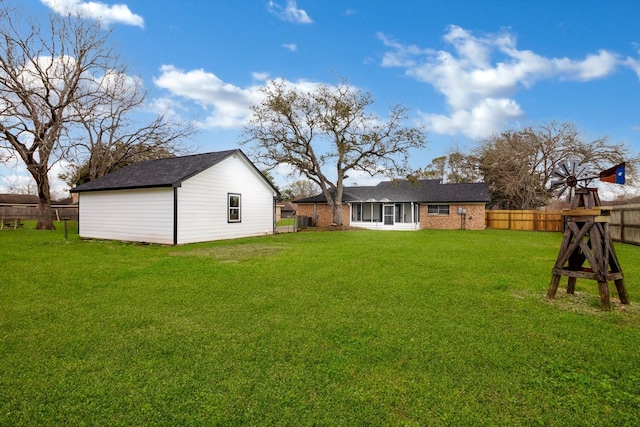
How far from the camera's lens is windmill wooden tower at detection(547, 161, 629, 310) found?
500 centimetres

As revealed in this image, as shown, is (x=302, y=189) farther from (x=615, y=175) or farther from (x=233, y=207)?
(x=615, y=175)

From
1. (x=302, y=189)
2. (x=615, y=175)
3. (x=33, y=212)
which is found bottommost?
(x=33, y=212)

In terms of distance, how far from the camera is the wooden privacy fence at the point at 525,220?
77.3ft

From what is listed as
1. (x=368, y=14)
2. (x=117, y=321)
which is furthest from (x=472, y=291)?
(x=368, y=14)

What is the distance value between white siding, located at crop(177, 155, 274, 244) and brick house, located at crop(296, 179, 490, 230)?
10074mm

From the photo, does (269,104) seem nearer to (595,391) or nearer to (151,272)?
(151,272)

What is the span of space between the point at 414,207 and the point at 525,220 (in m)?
8.33

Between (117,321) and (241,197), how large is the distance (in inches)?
481

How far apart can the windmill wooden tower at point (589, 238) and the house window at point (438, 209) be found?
65.9ft

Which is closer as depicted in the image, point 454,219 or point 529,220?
point 529,220

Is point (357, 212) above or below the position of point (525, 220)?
above

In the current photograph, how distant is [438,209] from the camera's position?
2552 centimetres

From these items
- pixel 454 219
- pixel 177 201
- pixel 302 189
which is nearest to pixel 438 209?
pixel 454 219

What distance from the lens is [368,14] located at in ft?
44.1
